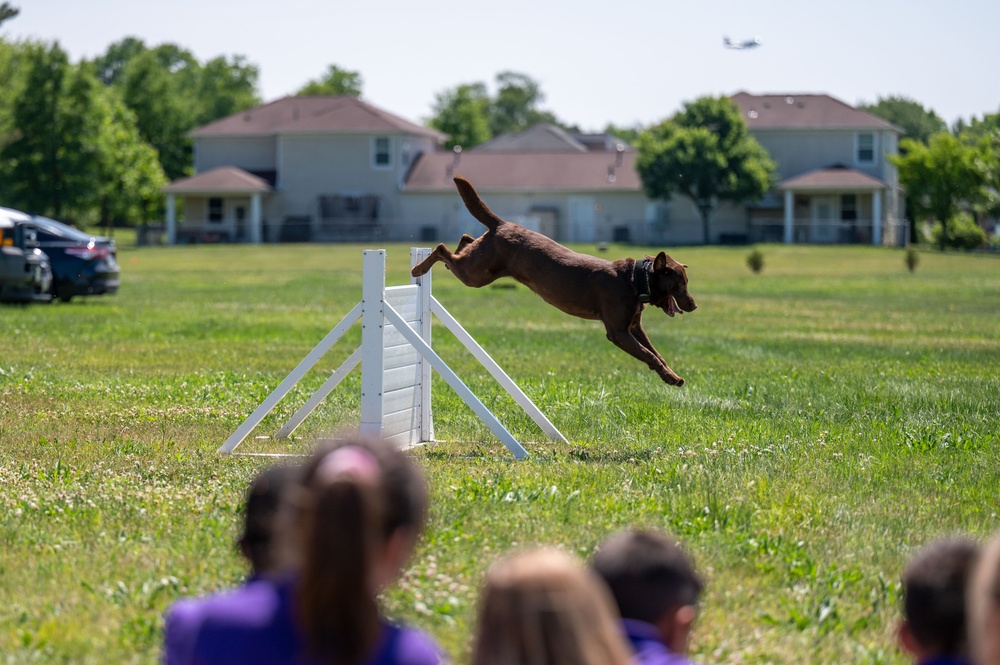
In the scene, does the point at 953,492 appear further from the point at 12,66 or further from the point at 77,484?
the point at 12,66

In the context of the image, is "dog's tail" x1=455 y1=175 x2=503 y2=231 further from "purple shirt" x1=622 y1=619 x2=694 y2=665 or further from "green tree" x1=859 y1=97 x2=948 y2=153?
"green tree" x1=859 y1=97 x2=948 y2=153

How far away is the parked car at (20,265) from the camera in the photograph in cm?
2381

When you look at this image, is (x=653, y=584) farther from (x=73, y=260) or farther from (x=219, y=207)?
(x=219, y=207)

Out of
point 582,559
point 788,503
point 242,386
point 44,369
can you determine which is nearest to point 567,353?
point 242,386

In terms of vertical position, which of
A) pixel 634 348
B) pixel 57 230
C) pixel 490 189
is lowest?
pixel 634 348

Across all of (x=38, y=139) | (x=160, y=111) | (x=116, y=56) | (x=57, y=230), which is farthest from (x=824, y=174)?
(x=116, y=56)

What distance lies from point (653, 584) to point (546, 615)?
0.76 metres

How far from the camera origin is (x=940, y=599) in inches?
129

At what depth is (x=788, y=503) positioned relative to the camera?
7.48m

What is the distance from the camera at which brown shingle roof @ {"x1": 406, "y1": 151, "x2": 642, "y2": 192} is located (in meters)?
71.7

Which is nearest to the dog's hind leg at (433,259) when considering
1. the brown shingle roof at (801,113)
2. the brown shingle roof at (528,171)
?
the brown shingle roof at (528,171)

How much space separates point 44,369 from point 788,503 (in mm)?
9826

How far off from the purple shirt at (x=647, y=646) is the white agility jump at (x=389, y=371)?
544cm

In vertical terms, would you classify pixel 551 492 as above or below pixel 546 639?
below
